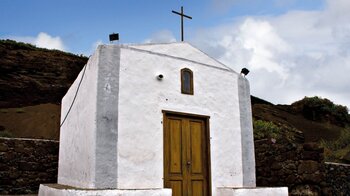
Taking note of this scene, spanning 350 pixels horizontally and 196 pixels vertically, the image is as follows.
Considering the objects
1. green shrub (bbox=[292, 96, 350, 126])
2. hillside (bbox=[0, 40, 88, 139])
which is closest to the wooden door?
hillside (bbox=[0, 40, 88, 139])

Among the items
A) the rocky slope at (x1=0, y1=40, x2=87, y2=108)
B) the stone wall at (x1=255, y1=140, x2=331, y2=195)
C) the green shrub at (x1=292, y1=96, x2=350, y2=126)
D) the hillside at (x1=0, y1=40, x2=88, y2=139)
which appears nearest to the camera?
the stone wall at (x1=255, y1=140, x2=331, y2=195)

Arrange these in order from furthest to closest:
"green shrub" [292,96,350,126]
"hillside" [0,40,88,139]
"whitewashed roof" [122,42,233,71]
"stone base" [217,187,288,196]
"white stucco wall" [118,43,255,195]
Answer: "green shrub" [292,96,350,126], "hillside" [0,40,88,139], "whitewashed roof" [122,42,233,71], "stone base" [217,187,288,196], "white stucco wall" [118,43,255,195]

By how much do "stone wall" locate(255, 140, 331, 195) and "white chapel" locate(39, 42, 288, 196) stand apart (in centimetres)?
255

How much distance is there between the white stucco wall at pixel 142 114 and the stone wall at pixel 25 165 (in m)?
3.60

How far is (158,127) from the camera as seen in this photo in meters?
7.53

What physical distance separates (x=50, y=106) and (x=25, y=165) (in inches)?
434

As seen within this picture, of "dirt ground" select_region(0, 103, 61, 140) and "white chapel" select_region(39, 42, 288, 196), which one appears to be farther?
"dirt ground" select_region(0, 103, 61, 140)

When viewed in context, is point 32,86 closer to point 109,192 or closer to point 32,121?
point 32,121

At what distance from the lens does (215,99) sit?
8.54 metres

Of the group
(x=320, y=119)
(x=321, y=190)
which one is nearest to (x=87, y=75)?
(x=321, y=190)

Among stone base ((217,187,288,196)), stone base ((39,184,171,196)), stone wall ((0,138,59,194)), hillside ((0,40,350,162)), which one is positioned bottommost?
stone base ((217,187,288,196))

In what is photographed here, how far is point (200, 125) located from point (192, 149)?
0.57m

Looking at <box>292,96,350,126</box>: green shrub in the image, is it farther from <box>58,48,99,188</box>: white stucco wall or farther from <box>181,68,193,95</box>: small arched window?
<box>58,48,99,188</box>: white stucco wall

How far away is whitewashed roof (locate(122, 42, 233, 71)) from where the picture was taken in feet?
26.0
